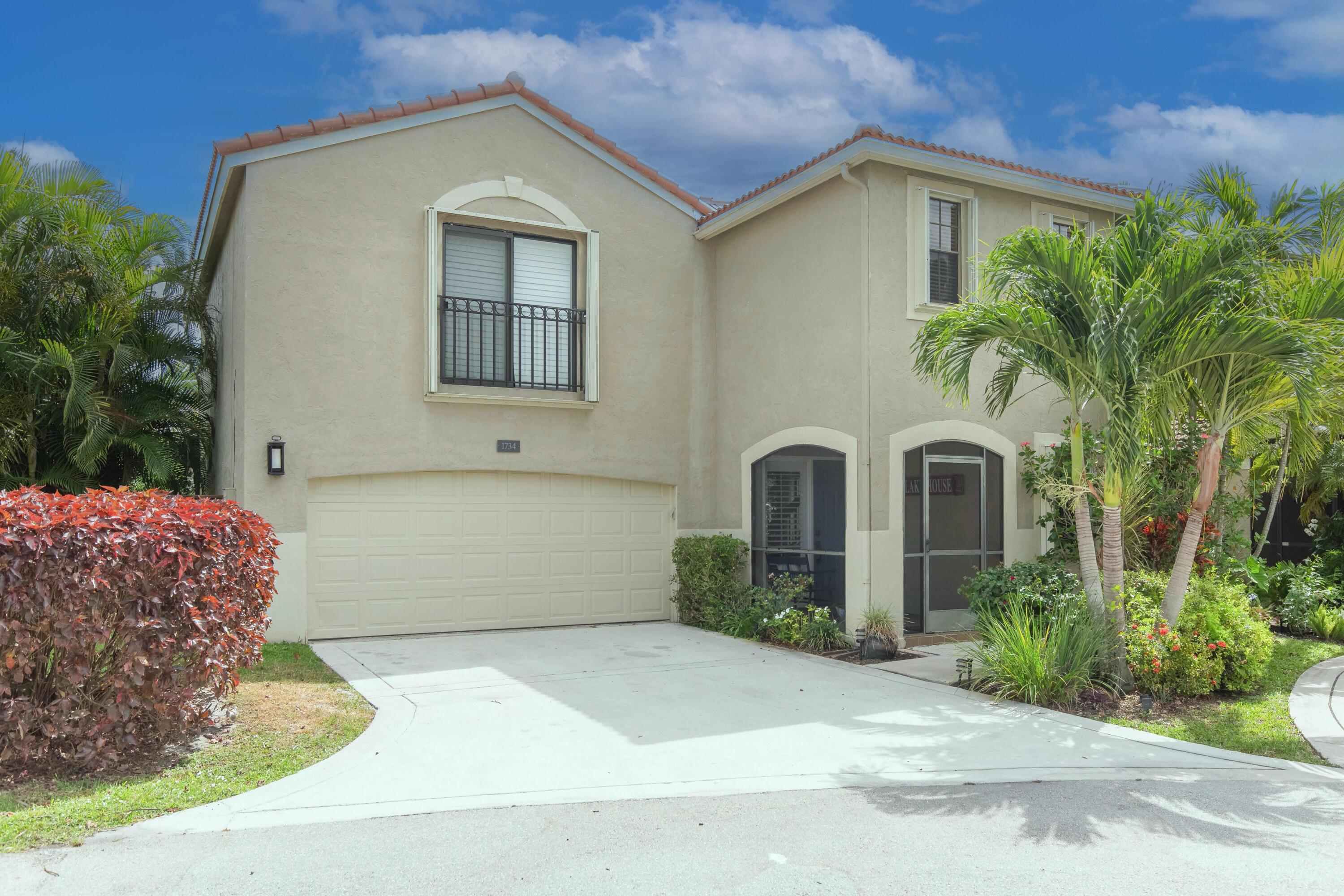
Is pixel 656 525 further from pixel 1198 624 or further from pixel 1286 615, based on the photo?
pixel 1286 615

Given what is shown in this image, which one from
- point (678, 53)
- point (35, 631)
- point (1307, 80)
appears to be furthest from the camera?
point (1307, 80)

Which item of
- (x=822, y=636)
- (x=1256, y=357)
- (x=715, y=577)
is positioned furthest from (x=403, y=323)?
(x=1256, y=357)

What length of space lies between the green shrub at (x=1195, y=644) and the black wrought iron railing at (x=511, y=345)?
7452 millimetres

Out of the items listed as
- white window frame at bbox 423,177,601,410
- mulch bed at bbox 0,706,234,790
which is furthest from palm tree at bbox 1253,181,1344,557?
mulch bed at bbox 0,706,234,790

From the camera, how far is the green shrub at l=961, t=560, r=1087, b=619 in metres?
9.70

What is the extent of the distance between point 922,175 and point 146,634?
9.56 metres

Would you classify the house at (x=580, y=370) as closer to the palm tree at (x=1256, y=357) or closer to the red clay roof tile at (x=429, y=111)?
the red clay roof tile at (x=429, y=111)

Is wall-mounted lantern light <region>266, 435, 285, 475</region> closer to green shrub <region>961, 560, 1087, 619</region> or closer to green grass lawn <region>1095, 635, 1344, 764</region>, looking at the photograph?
green shrub <region>961, 560, 1087, 619</region>

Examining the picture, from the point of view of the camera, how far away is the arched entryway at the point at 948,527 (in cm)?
1177

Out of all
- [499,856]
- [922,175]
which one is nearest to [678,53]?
[922,175]

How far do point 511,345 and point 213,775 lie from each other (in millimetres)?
7666

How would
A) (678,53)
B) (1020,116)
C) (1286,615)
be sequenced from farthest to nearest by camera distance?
(1020,116)
(678,53)
(1286,615)

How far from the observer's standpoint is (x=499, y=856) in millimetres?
4742

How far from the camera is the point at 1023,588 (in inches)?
389
